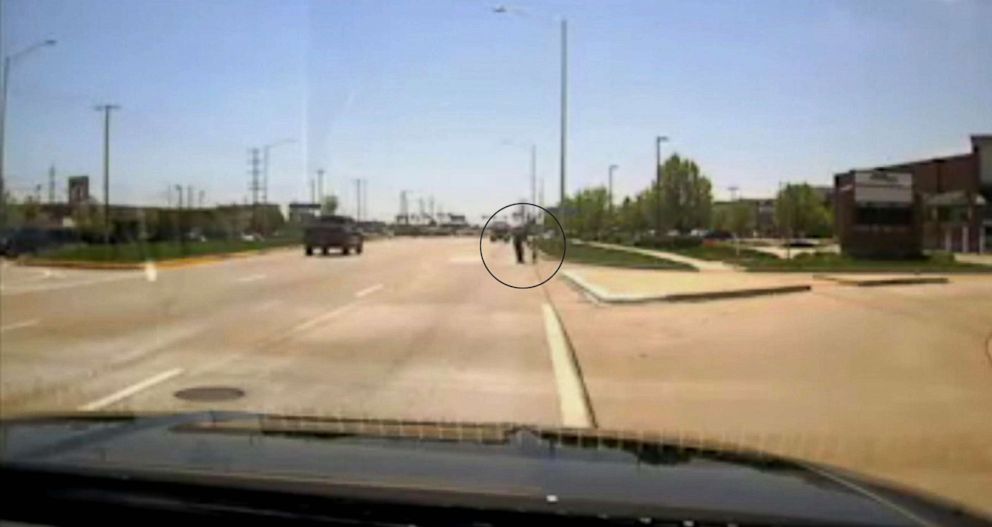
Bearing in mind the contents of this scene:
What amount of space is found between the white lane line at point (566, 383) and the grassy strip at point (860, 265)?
1130 centimetres

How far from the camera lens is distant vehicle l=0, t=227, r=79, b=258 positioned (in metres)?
56.8

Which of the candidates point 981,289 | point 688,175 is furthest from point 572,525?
point 688,175

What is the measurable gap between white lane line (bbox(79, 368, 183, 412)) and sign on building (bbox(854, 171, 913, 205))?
1125 inches

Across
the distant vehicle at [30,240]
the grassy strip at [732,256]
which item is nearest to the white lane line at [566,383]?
the grassy strip at [732,256]

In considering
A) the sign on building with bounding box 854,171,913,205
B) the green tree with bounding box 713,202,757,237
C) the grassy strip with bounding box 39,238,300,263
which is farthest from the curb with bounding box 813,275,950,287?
the green tree with bounding box 713,202,757,237

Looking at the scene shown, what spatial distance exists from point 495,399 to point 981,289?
1216cm

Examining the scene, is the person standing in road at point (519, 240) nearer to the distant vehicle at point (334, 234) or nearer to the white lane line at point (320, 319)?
the white lane line at point (320, 319)

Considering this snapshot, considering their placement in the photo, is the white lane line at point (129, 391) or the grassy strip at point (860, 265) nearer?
the white lane line at point (129, 391)

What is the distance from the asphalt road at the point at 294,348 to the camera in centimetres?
1021

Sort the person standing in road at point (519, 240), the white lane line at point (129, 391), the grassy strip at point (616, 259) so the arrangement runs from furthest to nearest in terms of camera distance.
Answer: the grassy strip at point (616, 259) < the person standing in road at point (519, 240) < the white lane line at point (129, 391)

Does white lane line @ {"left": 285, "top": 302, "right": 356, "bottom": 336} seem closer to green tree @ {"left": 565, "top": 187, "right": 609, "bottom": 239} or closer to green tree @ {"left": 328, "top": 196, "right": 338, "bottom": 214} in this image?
green tree @ {"left": 565, "top": 187, "right": 609, "bottom": 239}

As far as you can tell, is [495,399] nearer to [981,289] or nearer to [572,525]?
[572,525]

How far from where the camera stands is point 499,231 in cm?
1163

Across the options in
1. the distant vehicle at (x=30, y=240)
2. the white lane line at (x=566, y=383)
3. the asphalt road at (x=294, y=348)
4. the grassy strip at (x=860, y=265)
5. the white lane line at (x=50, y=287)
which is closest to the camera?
the white lane line at (x=566, y=383)
